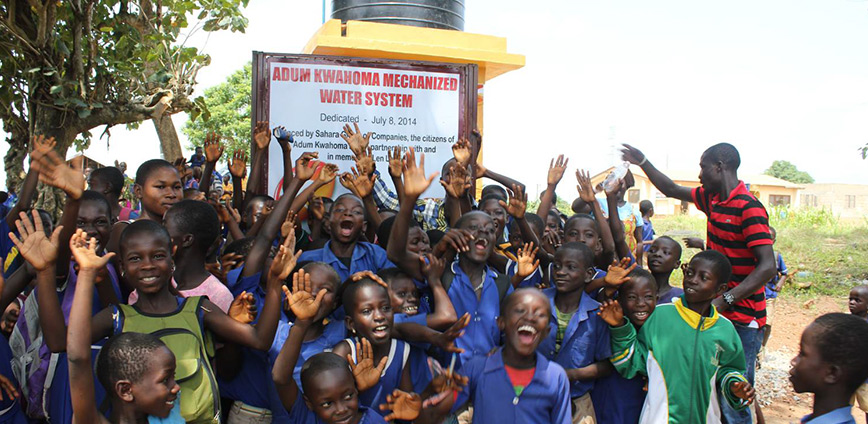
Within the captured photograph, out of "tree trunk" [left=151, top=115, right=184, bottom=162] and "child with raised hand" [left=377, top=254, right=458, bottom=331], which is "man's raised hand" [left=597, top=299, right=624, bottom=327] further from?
"tree trunk" [left=151, top=115, right=184, bottom=162]

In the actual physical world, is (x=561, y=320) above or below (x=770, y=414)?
above

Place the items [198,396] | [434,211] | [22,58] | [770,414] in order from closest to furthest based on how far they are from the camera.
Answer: [198,396] < [434,211] < [770,414] < [22,58]

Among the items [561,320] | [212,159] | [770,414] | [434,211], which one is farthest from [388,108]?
[770,414]

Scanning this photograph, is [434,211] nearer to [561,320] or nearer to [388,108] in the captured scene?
[388,108]

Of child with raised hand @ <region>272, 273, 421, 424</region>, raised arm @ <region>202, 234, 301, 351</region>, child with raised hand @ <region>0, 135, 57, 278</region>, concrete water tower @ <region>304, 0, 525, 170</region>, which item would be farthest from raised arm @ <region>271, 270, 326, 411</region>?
concrete water tower @ <region>304, 0, 525, 170</region>

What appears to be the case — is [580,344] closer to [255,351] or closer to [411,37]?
[255,351]

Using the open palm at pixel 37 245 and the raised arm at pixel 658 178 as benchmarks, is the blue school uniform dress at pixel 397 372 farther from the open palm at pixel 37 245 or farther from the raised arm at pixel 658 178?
the raised arm at pixel 658 178

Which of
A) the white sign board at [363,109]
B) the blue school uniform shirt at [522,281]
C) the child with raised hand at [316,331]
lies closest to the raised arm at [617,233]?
the blue school uniform shirt at [522,281]

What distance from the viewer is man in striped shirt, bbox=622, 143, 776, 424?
3514 millimetres

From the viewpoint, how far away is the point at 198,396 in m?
2.41

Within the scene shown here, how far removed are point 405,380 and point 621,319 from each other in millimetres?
1101

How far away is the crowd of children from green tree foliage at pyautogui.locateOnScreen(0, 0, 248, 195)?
305cm

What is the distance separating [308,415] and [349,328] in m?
0.45

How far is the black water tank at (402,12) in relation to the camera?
5859 millimetres
